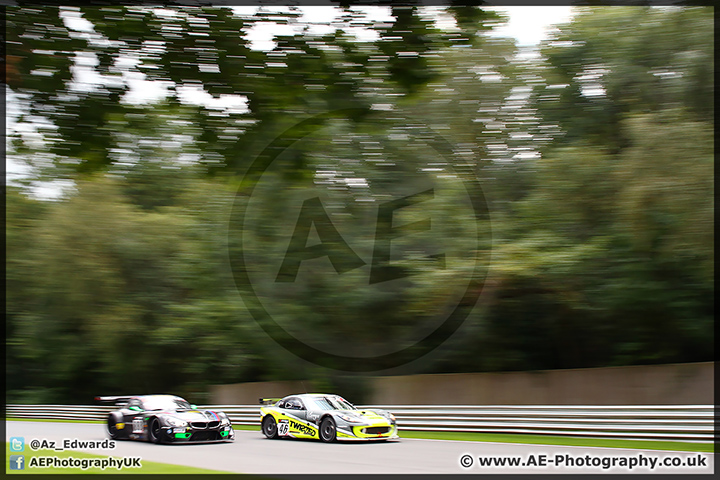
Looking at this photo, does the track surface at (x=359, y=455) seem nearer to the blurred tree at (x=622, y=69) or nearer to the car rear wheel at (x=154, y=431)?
the car rear wheel at (x=154, y=431)

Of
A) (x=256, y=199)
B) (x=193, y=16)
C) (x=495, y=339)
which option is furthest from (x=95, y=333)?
(x=193, y=16)

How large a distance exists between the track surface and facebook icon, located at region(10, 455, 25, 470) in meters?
0.58

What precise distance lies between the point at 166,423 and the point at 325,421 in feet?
9.27

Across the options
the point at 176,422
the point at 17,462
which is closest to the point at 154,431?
the point at 176,422

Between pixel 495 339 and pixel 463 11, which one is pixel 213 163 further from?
pixel 495 339

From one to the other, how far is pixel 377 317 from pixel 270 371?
443cm

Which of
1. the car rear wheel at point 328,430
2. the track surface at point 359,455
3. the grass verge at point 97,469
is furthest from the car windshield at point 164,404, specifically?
the grass verge at point 97,469

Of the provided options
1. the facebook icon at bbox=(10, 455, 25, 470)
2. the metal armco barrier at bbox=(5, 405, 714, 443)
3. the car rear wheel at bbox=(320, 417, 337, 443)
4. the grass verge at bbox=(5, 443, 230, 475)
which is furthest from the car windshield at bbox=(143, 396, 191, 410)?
the metal armco barrier at bbox=(5, 405, 714, 443)

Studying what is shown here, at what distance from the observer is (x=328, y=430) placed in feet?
37.7

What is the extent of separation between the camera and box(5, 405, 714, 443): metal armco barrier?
9969mm

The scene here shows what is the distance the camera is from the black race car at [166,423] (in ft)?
37.2

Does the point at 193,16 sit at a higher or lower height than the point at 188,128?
higher

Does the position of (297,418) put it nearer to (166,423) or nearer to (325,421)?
(325,421)

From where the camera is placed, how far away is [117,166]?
7418 mm
